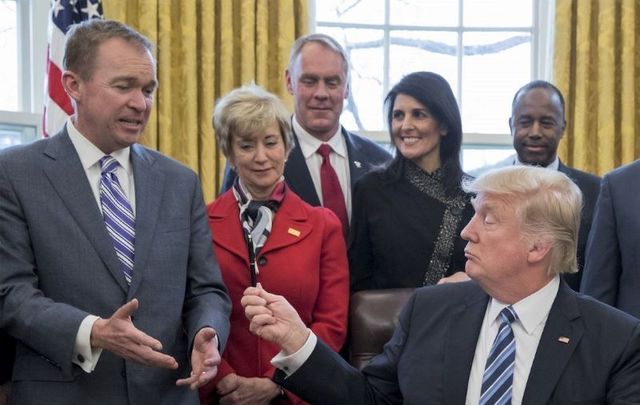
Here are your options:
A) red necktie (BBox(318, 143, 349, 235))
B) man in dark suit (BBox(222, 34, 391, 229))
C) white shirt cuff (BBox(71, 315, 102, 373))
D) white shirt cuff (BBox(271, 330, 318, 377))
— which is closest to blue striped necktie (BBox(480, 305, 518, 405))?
white shirt cuff (BBox(271, 330, 318, 377))

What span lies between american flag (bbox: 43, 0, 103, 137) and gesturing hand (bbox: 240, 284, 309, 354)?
2735 millimetres

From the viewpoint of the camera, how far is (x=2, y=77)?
19.3 ft

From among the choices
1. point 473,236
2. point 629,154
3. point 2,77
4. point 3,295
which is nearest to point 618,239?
point 473,236

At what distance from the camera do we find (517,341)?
2.97 metres

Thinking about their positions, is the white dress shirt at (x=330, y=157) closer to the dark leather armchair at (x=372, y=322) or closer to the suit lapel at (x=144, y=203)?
the dark leather armchair at (x=372, y=322)

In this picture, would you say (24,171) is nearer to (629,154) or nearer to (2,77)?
(2,77)

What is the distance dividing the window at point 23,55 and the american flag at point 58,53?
374 mm

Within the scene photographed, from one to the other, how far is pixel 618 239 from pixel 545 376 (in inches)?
34.2

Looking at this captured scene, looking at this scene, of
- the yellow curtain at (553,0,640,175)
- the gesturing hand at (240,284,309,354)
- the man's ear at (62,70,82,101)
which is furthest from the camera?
the yellow curtain at (553,0,640,175)

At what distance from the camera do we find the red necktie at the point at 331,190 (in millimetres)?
4176

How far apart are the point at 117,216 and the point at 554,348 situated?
1.27 m

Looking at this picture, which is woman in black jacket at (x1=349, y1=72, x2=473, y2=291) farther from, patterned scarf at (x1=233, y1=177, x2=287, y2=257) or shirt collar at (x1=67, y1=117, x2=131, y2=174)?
shirt collar at (x1=67, y1=117, x2=131, y2=174)

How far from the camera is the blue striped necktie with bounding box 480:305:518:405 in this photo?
113 inches

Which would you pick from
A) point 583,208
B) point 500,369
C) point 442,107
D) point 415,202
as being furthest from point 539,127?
point 500,369
